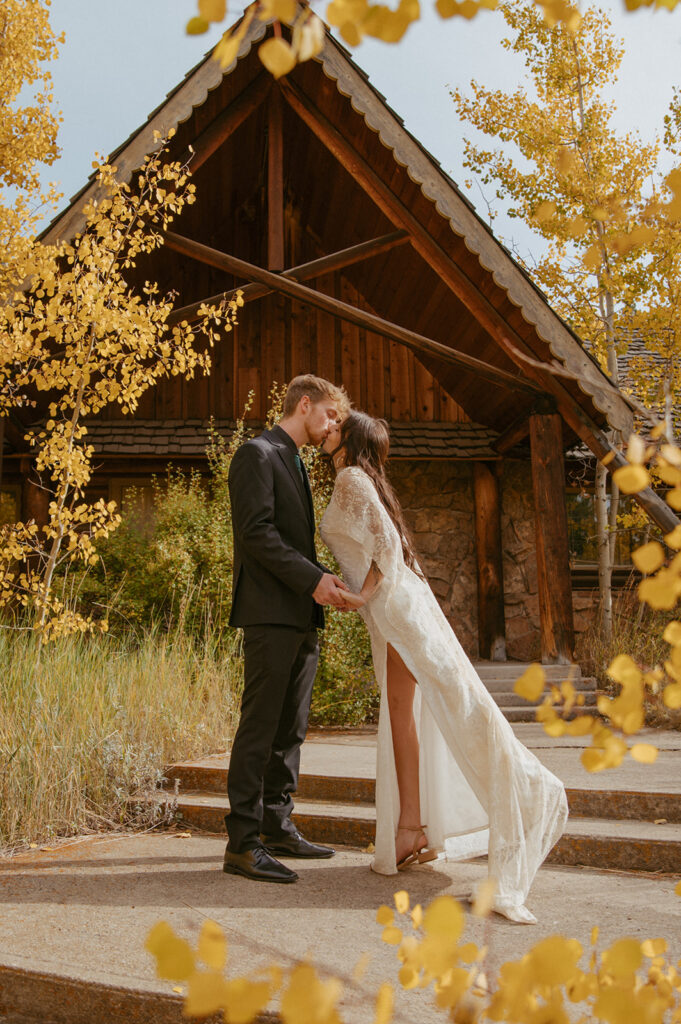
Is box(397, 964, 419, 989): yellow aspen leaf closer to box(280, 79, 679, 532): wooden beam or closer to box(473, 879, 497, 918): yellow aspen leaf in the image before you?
box(473, 879, 497, 918): yellow aspen leaf

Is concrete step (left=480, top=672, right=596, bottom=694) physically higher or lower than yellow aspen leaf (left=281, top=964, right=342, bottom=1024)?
lower

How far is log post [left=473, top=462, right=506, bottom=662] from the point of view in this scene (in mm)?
8523

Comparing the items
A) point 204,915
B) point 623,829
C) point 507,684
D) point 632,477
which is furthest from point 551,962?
point 507,684

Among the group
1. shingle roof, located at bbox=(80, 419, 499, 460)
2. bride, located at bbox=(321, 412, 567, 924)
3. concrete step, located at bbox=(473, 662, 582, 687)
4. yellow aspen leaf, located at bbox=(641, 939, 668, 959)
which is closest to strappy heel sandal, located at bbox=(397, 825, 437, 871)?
bride, located at bbox=(321, 412, 567, 924)

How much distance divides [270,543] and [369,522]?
0.37 meters

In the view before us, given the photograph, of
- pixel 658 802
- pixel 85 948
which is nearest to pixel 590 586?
pixel 658 802

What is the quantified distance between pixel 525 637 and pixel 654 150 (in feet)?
15.9

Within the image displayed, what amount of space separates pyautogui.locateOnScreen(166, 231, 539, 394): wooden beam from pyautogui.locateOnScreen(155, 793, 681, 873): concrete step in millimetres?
4093

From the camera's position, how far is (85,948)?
2395mm

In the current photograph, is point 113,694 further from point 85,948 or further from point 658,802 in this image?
point 658,802

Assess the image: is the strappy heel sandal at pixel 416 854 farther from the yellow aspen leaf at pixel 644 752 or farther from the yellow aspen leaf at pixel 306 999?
the yellow aspen leaf at pixel 306 999

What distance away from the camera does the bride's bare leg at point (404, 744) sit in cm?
304

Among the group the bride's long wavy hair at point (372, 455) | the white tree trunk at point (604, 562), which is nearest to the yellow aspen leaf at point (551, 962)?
the bride's long wavy hair at point (372, 455)

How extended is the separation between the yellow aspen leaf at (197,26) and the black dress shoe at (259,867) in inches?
106
